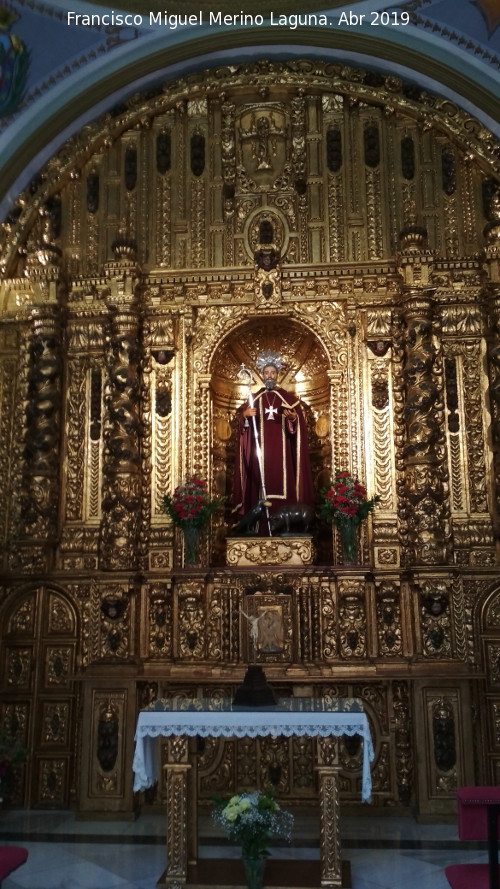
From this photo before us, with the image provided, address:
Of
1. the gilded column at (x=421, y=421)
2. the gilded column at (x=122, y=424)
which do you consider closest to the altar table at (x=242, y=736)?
the gilded column at (x=421, y=421)

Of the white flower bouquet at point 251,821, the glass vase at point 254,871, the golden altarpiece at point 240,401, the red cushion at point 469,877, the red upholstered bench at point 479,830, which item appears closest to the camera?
the red upholstered bench at point 479,830

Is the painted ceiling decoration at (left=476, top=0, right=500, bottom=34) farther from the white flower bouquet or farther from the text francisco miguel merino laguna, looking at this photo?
the white flower bouquet

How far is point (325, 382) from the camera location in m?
12.1

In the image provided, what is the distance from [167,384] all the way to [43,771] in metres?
5.28

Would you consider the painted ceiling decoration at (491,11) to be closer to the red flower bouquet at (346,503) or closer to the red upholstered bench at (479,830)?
the red flower bouquet at (346,503)

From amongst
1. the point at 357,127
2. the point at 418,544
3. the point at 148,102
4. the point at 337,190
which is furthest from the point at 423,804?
the point at 148,102

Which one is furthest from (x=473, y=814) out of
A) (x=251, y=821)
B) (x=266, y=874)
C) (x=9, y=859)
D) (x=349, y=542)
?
(x=349, y=542)

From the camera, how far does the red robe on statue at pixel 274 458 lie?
11.4 meters

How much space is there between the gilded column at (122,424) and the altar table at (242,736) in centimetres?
374

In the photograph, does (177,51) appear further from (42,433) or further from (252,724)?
(252,724)

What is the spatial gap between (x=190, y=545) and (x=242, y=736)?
3947 mm

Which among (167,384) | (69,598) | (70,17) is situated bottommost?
(69,598)

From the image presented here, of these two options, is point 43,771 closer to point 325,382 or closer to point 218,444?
point 218,444

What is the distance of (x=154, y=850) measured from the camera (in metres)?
8.41
